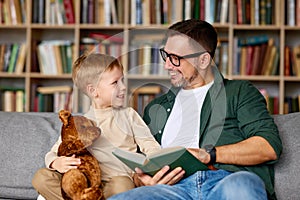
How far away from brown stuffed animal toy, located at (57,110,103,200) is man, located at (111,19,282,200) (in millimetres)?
85

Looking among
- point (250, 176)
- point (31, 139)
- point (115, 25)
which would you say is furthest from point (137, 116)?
point (115, 25)

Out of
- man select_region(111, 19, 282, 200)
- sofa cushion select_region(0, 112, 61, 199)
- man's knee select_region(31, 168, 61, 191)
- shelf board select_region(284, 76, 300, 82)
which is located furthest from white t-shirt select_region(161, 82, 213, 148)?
shelf board select_region(284, 76, 300, 82)

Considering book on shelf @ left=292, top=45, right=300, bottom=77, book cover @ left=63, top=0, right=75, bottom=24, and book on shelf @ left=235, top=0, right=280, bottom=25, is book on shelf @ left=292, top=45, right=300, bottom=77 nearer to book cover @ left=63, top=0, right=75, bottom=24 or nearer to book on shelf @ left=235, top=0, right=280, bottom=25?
book on shelf @ left=235, top=0, right=280, bottom=25

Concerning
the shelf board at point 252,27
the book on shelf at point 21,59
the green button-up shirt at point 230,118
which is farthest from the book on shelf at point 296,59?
the green button-up shirt at point 230,118

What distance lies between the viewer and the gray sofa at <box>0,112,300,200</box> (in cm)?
193

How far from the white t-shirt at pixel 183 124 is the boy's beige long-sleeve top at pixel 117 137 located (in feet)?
0.16

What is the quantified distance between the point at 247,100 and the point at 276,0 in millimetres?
2223

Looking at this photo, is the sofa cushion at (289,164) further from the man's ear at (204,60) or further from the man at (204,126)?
the man's ear at (204,60)

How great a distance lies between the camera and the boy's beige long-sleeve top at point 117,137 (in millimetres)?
1706

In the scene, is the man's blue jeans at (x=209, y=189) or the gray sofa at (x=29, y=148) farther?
the gray sofa at (x=29, y=148)

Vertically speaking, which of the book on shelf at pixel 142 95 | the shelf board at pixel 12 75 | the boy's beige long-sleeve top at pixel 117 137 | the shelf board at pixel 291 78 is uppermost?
the book on shelf at pixel 142 95

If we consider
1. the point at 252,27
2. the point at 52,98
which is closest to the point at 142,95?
the point at 252,27

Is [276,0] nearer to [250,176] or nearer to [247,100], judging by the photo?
[247,100]

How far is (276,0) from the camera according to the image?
397cm
